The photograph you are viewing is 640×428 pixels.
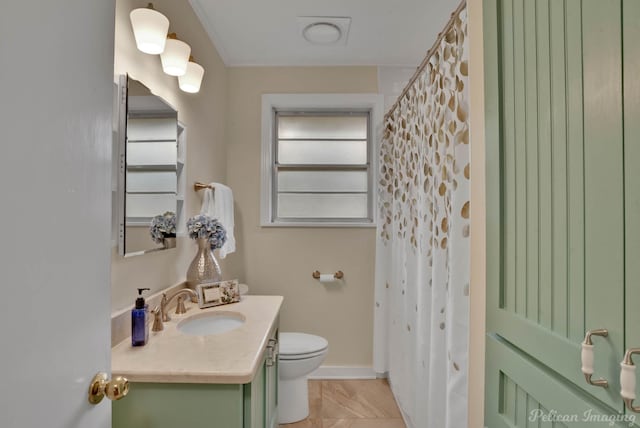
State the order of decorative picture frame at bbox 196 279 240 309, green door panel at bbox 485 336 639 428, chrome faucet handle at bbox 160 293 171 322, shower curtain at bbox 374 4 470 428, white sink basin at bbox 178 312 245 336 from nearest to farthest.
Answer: green door panel at bbox 485 336 639 428
shower curtain at bbox 374 4 470 428
chrome faucet handle at bbox 160 293 171 322
white sink basin at bbox 178 312 245 336
decorative picture frame at bbox 196 279 240 309

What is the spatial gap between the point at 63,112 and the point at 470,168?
1137 mm

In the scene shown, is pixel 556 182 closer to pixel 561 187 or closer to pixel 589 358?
pixel 561 187

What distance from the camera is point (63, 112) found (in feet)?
1.84

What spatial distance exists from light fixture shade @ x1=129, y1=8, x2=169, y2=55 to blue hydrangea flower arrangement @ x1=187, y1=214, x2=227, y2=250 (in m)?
0.81

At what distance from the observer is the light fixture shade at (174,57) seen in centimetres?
157

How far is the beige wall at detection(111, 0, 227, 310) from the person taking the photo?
1.32 m

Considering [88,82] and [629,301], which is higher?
[88,82]

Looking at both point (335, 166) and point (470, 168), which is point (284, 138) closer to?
point (335, 166)

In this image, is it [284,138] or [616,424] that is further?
[284,138]

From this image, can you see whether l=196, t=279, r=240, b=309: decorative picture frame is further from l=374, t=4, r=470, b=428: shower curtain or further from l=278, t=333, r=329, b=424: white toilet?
l=374, t=4, r=470, b=428: shower curtain

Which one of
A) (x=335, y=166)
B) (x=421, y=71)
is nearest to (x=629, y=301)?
(x=421, y=71)

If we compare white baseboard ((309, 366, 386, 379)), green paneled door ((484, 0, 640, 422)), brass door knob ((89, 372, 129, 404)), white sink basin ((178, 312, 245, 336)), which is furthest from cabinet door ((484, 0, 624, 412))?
white baseboard ((309, 366, 386, 379))

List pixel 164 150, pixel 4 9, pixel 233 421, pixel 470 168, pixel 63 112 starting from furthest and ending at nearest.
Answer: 1. pixel 164 150
2. pixel 470 168
3. pixel 233 421
4. pixel 63 112
5. pixel 4 9

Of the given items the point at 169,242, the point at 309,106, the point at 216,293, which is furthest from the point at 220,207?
the point at 309,106
